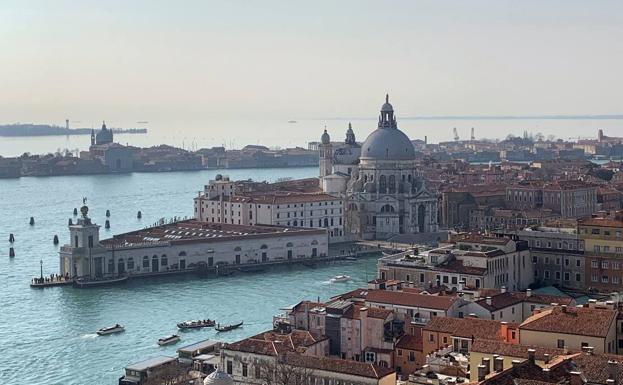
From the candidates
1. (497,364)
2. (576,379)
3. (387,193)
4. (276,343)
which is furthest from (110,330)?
(387,193)

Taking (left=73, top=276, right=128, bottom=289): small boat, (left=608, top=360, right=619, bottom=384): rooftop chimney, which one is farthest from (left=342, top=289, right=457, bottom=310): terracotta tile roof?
(left=73, top=276, right=128, bottom=289): small boat

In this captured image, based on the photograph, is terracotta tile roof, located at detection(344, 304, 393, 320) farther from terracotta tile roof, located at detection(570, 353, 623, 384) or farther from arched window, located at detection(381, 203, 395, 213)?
arched window, located at detection(381, 203, 395, 213)

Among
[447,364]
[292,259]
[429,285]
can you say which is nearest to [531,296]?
[429,285]

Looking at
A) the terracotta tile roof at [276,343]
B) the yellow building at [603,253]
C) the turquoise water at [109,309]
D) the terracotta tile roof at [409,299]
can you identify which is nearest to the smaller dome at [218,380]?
the terracotta tile roof at [276,343]

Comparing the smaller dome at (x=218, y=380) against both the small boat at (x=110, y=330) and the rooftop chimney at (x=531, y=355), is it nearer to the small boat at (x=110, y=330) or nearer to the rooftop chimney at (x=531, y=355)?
the rooftop chimney at (x=531, y=355)

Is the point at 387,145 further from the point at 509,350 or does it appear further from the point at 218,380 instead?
the point at 218,380

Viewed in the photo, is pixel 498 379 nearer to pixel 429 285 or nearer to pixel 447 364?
pixel 447 364
